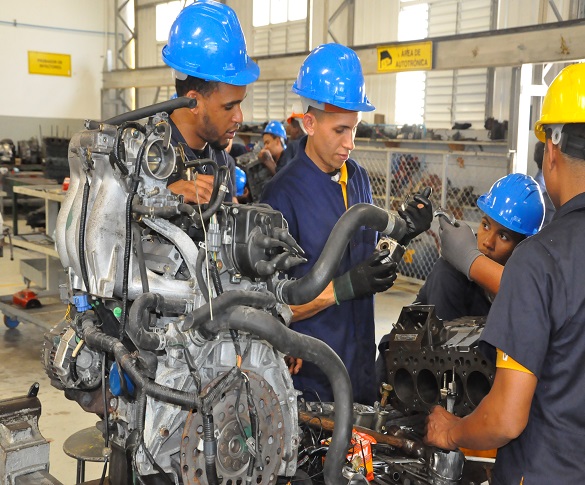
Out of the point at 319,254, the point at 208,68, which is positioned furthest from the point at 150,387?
the point at 208,68

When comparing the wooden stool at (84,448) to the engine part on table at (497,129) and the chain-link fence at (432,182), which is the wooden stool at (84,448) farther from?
the engine part on table at (497,129)

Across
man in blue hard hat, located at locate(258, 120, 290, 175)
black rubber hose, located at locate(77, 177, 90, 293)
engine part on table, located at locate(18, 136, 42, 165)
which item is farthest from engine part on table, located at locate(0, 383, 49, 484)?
engine part on table, located at locate(18, 136, 42, 165)

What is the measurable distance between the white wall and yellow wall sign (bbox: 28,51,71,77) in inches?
3.0

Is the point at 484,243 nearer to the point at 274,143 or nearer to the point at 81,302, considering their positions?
the point at 81,302

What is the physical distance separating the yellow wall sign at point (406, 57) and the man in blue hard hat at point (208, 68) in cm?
477

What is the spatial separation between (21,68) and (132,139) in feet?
42.6

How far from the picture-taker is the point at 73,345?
68.1 inches

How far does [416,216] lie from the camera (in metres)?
1.97

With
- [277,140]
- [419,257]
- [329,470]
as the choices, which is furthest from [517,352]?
[419,257]

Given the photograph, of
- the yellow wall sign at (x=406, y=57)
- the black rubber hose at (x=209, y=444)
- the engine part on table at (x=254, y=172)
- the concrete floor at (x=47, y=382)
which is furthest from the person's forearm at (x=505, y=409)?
the engine part on table at (x=254, y=172)

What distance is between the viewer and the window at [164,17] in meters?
12.9

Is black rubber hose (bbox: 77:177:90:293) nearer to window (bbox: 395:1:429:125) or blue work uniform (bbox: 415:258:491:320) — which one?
blue work uniform (bbox: 415:258:491:320)

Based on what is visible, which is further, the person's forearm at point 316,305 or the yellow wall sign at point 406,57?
the yellow wall sign at point 406,57

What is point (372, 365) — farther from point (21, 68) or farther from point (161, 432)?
point (21, 68)
